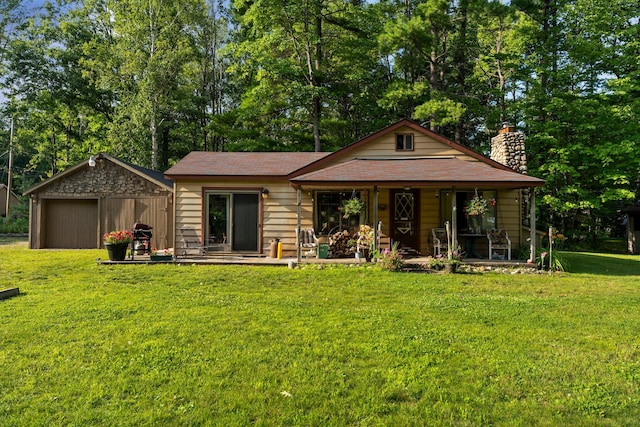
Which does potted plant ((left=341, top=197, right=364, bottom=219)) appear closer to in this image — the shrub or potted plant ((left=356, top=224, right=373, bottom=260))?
potted plant ((left=356, top=224, right=373, bottom=260))

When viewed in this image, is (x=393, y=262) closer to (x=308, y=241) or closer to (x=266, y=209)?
(x=308, y=241)

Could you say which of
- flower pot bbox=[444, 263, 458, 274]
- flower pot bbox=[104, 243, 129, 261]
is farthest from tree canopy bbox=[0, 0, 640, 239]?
flower pot bbox=[444, 263, 458, 274]

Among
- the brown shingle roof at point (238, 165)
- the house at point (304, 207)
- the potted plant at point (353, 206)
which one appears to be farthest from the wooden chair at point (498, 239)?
the brown shingle roof at point (238, 165)

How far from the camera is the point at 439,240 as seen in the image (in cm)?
1014


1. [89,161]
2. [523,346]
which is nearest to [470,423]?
[523,346]

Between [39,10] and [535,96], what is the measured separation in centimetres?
3086

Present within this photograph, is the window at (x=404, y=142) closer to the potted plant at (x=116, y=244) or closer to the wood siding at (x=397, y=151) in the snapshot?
the wood siding at (x=397, y=151)

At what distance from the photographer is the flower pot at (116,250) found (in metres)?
9.89

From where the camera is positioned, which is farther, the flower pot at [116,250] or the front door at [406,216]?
the front door at [406,216]

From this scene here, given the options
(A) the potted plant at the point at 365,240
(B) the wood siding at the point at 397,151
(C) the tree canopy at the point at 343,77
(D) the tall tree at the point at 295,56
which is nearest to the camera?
(A) the potted plant at the point at 365,240

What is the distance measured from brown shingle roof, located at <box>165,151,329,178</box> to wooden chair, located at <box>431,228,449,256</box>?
4.43 metres

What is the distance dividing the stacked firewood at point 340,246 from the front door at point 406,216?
1.60m

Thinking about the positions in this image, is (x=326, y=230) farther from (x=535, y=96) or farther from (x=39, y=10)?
(x=39, y=10)

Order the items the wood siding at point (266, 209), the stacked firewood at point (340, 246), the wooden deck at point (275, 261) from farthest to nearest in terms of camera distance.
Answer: the wood siding at point (266, 209) → the stacked firewood at point (340, 246) → the wooden deck at point (275, 261)
